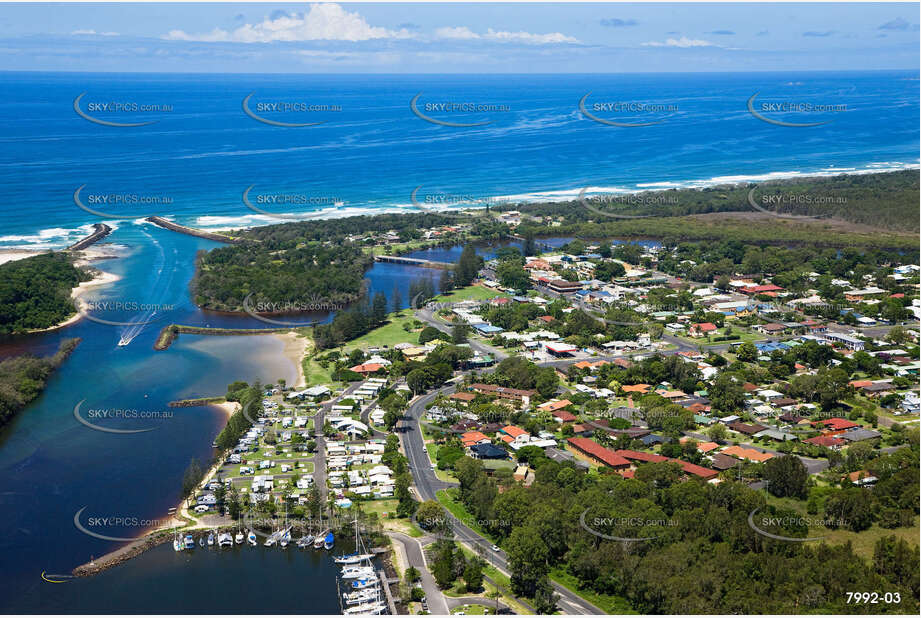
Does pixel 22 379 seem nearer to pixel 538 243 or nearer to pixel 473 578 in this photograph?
pixel 473 578

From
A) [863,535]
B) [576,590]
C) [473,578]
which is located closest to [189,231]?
[473,578]

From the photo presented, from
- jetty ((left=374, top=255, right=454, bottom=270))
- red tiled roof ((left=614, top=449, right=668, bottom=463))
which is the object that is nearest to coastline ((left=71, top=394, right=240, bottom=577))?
red tiled roof ((left=614, top=449, right=668, bottom=463))

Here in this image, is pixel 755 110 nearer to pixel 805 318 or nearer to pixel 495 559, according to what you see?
pixel 805 318

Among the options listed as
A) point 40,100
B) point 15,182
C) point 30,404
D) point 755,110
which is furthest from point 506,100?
point 30,404

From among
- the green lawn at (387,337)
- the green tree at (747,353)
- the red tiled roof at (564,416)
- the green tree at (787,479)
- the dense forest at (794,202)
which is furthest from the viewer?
the dense forest at (794,202)

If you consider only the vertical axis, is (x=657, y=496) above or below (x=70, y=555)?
above

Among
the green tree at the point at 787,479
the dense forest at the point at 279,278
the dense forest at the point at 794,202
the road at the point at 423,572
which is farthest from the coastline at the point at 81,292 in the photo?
the green tree at the point at 787,479

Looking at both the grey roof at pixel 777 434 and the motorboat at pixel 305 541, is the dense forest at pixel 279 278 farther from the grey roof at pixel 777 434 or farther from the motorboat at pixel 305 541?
the grey roof at pixel 777 434
